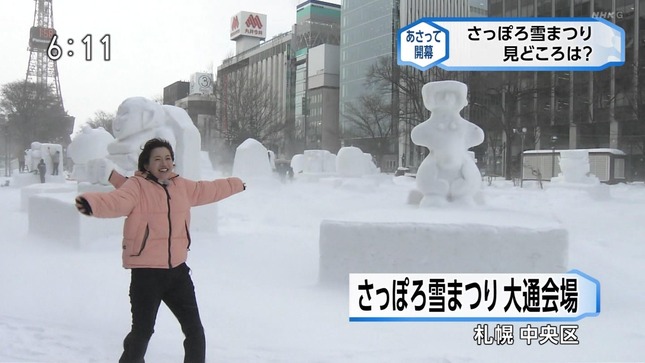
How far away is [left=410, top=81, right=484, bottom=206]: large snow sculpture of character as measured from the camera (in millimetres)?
6426

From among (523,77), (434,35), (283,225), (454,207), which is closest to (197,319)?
(434,35)

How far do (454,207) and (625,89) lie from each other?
29.5 m

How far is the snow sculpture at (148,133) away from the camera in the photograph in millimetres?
7691

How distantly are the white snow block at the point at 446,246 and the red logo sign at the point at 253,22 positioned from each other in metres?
18.8

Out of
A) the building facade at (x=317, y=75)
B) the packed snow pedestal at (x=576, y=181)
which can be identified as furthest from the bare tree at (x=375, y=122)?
the packed snow pedestal at (x=576, y=181)

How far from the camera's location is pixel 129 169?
7617mm

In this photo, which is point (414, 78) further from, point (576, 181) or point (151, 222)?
point (151, 222)

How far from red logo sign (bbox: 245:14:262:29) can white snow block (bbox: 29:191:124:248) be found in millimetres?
15852

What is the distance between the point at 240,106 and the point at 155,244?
89.3 feet

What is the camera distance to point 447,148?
645 cm

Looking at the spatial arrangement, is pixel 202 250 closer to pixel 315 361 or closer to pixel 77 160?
pixel 315 361

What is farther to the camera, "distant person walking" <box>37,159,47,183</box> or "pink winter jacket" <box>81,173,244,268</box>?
"distant person walking" <box>37,159,47,183</box>

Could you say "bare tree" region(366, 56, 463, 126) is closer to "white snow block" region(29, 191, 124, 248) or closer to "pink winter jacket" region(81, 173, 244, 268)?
"white snow block" region(29, 191, 124, 248)

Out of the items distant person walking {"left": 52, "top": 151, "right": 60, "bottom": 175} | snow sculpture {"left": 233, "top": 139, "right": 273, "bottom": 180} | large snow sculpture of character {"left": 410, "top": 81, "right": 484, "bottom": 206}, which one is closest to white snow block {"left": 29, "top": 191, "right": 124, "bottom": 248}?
large snow sculpture of character {"left": 410, "top": 81, "right": 484, "bottom": 206}
